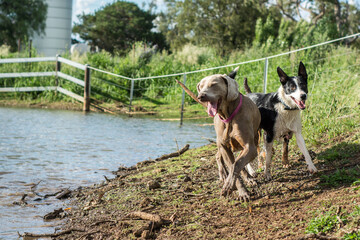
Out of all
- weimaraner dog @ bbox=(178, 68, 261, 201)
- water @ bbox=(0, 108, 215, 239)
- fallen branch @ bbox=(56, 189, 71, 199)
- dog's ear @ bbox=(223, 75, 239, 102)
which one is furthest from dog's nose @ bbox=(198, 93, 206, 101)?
fallen branch @ bbox=(56, 189, 71, 199)

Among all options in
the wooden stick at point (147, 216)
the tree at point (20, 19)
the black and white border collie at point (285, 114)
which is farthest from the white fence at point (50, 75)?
the tree at point (20, 19)

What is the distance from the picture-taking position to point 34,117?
13.8 metres

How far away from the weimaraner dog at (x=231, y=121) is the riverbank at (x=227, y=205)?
32 centimetres

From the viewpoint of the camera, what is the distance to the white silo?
38.0m

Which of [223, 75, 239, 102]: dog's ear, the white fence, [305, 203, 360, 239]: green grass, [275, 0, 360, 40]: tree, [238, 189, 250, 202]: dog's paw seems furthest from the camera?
[275, 0, 360, 40]: tree

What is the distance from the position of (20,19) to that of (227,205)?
1455 inches

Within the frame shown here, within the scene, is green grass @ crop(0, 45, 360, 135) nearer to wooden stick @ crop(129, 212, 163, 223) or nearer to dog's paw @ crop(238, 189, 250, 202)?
dog's paw @ crop(238, 189, 250, 202)

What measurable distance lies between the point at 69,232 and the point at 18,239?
1.53 ft

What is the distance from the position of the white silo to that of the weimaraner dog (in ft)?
118

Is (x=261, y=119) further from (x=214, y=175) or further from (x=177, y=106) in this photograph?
(x=177, y=106)

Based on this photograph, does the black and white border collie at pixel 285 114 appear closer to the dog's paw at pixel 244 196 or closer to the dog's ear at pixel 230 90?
the dog's paw at pixel 244 196

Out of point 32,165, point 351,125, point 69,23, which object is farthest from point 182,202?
point 69,23

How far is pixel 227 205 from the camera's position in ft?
13.3

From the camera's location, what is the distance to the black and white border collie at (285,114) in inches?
183
